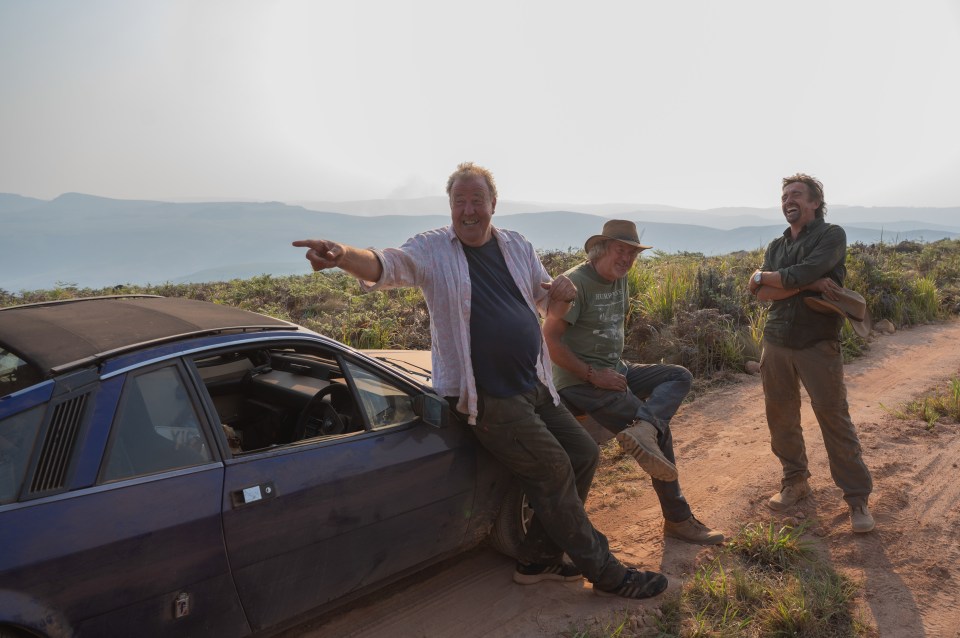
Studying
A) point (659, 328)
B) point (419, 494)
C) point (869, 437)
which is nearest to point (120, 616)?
point (419, 494)

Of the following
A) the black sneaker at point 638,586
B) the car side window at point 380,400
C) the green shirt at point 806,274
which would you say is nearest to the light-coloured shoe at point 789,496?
the green shirt at point 806,274

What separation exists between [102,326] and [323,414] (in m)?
1.12

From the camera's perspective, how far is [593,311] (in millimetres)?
3758

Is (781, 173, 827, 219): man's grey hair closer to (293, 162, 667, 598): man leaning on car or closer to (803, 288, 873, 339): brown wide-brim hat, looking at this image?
(803, 288, 873, 339): brown wide-brim hat

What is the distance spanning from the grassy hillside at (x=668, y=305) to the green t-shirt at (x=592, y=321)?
3742mm

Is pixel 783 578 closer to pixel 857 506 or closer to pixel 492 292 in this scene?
pixel 857 506

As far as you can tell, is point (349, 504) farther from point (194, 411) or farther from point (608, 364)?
point (608, 364)

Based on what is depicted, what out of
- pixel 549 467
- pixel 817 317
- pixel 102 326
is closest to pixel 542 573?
pixel 549 467

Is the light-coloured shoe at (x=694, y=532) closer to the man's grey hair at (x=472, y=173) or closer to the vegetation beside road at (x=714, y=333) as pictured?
the vegetation beside road at (x=714, y=333)

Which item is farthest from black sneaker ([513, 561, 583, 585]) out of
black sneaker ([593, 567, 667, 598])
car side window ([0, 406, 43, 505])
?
car side window ([0, 406, 43, 505])

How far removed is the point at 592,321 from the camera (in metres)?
3.78

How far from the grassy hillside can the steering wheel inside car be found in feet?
13.9

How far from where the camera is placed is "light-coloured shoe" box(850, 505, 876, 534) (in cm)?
371

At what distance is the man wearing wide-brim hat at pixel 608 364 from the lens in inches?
145
